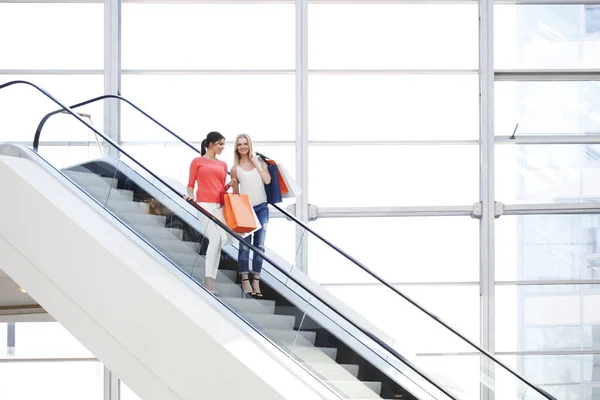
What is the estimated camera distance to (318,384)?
23.6 ft

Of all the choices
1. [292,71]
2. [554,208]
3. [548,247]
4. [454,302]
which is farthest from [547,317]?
[292,71]

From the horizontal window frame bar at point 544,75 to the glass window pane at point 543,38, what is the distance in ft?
0.25

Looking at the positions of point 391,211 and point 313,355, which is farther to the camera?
point 391,211

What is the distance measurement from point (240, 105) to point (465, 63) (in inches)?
133

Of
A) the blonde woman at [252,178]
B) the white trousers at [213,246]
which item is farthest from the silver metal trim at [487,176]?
the white trousers at [213,246]

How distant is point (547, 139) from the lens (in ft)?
43.5

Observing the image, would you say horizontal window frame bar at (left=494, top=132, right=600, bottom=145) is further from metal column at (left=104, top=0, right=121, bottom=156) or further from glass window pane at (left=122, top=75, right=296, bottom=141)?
metal column at (left=104, top=0, right=121, bottom=156)

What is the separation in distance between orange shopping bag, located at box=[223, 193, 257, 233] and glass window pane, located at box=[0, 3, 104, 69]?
5.63 m

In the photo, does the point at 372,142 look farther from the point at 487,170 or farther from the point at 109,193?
the point at 109,193

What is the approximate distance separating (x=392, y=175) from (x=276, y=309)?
18.4 feet

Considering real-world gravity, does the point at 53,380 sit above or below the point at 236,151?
below

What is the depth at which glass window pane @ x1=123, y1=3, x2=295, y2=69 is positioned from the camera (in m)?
13.2

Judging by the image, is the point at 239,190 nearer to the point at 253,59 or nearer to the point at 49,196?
the point at 49,196

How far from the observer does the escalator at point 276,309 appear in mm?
7371
